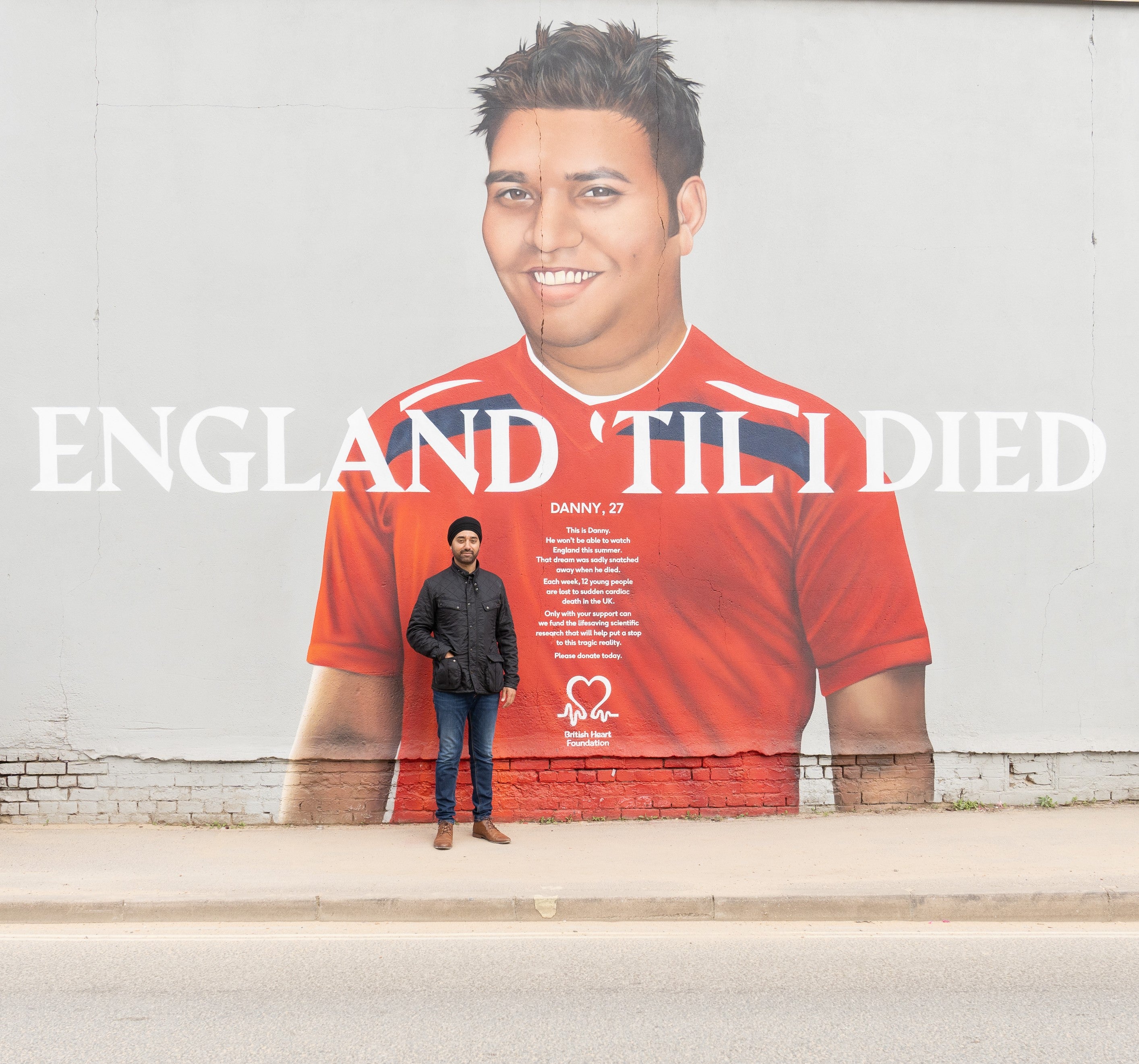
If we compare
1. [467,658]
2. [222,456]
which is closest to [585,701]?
[467,658]

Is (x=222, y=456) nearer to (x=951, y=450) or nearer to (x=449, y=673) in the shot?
(x=449, y=673)

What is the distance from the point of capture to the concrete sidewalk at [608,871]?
18.4 ft

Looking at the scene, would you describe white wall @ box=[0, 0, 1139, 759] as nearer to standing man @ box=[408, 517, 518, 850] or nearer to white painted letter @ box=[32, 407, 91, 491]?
white painted letter @ box=[32, 407, 91, 491]

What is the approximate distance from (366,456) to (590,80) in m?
3.21

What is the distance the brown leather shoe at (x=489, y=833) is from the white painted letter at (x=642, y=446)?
250 cm

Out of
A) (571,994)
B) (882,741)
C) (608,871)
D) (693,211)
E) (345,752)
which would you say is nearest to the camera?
(571,994)

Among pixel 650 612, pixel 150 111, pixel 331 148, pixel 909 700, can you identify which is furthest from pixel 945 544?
pixel 150 111

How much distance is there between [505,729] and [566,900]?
2.02 metres

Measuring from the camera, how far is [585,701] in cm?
752

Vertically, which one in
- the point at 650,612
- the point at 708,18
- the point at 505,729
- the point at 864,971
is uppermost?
the point at 708,18

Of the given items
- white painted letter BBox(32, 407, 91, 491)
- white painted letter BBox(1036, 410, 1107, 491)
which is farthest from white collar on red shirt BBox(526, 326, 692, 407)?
white painted letter BBox(32, 407, 91, 491)

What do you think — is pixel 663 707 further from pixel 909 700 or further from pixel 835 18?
pixel 835 18

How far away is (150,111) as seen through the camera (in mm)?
7449

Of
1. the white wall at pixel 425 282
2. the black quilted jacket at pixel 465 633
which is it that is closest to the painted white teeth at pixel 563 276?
the white wall at pixel 425 282
